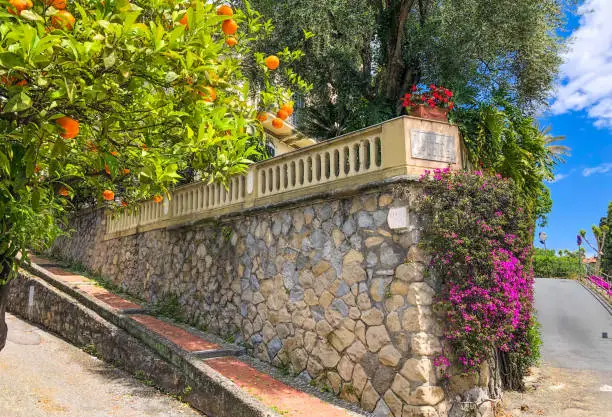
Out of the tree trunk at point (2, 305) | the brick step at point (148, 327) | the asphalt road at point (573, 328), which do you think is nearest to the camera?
the tree trunk at point (2, 305)

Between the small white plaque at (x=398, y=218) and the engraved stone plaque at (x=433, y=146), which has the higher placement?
the engraved stone plaque at (x=433, y=146)

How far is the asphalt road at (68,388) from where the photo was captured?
6.55m

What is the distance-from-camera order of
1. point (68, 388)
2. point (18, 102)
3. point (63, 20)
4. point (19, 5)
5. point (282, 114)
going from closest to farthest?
point (18, 102) → point (19, 5) → point (63, 20) → point (282, 114) → point (68, 388)

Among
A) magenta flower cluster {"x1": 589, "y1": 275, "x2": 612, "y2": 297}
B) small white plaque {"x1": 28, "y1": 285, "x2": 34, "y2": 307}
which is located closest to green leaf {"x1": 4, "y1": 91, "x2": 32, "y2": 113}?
small white plaque {"x1": 28, "y1": 285, "x2": 34, "y2": 307}

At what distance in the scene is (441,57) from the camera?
446 inches

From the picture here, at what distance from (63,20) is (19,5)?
24 centimetres

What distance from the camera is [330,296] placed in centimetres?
720

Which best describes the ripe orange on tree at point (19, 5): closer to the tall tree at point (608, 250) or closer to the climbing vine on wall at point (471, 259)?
the climbing vine on wall at point (471, 259)

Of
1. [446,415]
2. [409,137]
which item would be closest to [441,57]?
[409,137]

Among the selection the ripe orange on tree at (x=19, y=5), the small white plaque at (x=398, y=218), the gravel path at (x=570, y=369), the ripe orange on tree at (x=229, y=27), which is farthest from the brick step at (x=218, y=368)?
the ripe orange on tree at (x=19, y=5)

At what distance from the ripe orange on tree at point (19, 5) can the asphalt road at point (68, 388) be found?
5.40 m

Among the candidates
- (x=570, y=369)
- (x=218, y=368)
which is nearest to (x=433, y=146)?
(x=218, y=368)

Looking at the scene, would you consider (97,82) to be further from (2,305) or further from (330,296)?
(330,296)

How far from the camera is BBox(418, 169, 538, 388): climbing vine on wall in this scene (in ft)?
20.1
